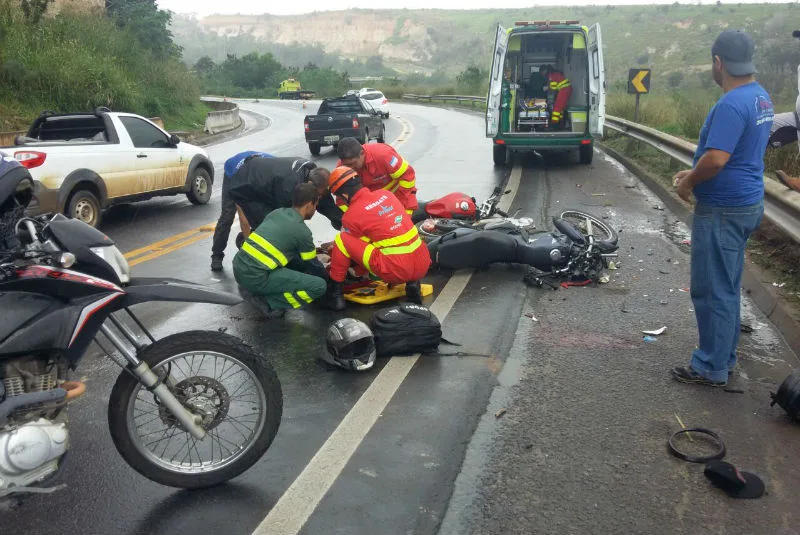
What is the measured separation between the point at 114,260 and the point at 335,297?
3.17 metres

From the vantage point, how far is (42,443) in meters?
2.94

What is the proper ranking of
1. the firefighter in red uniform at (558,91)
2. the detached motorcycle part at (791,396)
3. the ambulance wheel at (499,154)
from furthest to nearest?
1. the firefighter in red uniform at (558,91)
2. the ambulance wheel at (499,154)
3. the detached motorcycle part at (791,396)

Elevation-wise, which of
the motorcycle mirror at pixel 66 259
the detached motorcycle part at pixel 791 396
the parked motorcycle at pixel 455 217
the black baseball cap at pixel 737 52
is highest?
the black baseball cap at pixel 737 52

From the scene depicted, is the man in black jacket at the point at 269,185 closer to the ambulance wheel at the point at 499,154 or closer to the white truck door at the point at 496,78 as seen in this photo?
the white truck door at the point at 496,78

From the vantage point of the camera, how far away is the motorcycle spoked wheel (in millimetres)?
3342

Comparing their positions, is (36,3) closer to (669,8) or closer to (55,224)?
(55,224)

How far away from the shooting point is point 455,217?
8438 millimetres

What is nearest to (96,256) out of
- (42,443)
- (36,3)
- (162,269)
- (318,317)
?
(42,443)

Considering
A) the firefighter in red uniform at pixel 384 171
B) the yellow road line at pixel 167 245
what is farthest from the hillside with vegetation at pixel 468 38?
the firefighter in red uniform at pixel 384 171

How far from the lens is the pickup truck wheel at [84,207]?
936 cm

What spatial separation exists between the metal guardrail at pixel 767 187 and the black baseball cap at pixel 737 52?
6.55ft

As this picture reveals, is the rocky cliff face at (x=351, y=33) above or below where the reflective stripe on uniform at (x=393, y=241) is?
above

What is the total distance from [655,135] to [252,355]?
35.3ft

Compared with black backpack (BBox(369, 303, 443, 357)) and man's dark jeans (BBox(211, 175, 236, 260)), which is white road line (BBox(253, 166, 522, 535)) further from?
man's dark jeans (BBox(211, 175, 236, 260))
